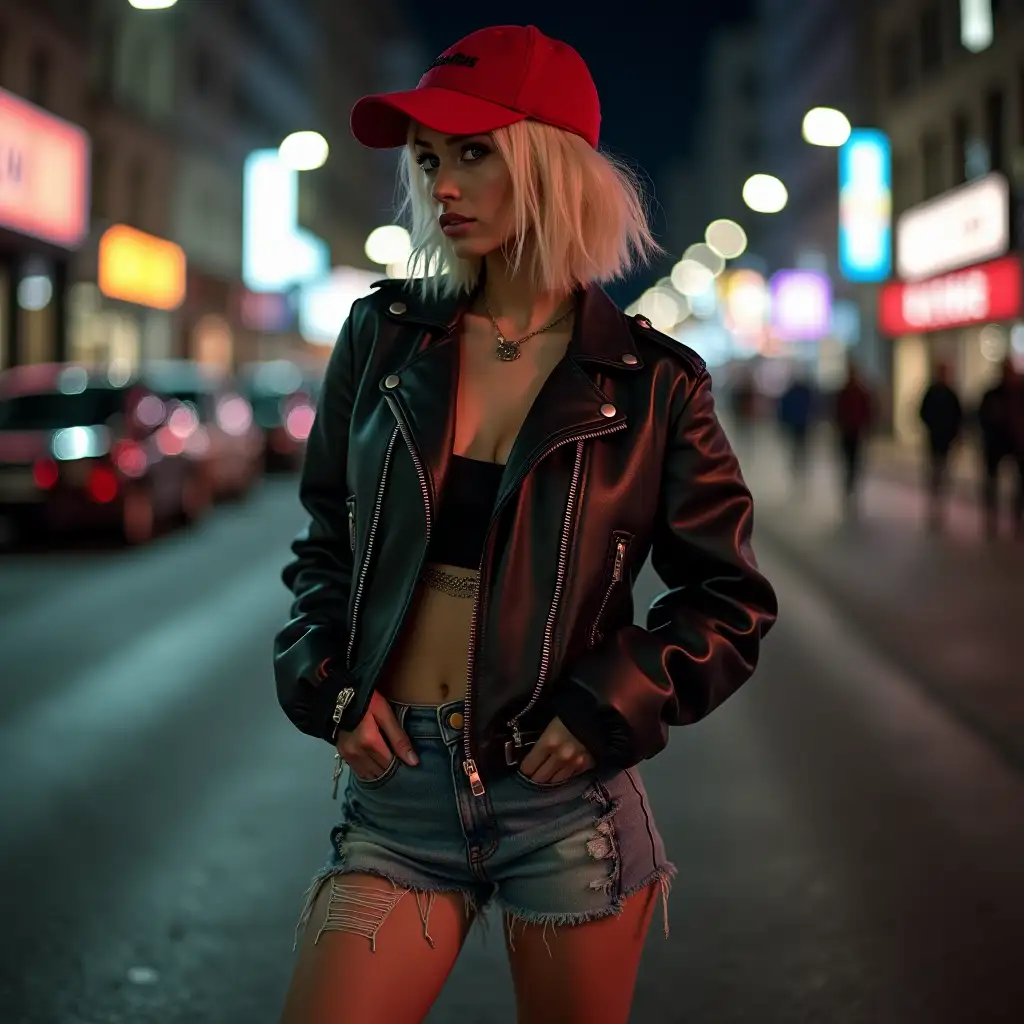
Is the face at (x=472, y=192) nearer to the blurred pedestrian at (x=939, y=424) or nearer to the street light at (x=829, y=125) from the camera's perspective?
the street light at (x=829, y=125)

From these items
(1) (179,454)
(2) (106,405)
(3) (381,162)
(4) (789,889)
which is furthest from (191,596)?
(3) (381,162)

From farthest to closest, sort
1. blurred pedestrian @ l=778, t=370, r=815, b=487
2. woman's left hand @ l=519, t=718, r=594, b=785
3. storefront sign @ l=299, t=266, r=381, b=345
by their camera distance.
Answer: storefront sign @ l=299, t=266, r=381, b=345, blurred pedestrian @ l=778, t=370, r=815, b=487, woman's left hand @ l=519, t=718, r=594, b=785

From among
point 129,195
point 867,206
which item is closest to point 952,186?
point 867,206

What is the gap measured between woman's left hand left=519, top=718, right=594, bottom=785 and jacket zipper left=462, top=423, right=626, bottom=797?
0.04m

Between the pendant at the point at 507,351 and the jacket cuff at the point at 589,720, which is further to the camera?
the pendant at the point at 507,351

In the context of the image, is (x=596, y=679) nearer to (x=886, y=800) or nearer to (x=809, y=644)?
(x=886, y=800)

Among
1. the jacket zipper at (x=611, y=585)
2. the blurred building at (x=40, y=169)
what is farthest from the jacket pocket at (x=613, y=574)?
the blurred building at (x=40, y=169)

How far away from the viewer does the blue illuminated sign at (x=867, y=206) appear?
1587 inches

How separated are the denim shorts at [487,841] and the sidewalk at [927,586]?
5.42m

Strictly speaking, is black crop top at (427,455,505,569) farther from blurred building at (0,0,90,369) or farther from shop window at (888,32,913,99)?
shop window at (888,32,913,99)

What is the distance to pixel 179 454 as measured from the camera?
64.4 ft

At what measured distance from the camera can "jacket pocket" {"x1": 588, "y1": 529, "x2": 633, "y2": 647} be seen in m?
2.50

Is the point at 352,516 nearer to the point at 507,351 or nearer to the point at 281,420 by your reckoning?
the point at 507,351

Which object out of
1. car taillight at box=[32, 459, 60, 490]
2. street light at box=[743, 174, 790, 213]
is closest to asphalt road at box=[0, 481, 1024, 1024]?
car taillight at box=[32, 459, 60, 490]
